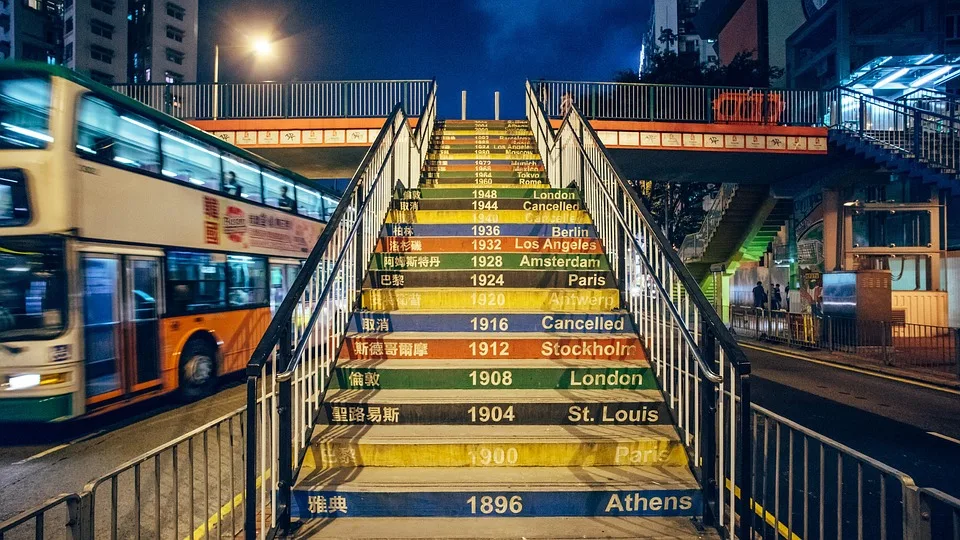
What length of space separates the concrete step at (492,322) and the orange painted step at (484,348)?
0.32 m

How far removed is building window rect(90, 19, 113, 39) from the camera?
4812 cm

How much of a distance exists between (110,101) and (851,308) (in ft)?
51.5

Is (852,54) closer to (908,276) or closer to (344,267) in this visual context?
(908,276)

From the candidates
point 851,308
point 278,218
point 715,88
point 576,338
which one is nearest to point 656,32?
point 715,88

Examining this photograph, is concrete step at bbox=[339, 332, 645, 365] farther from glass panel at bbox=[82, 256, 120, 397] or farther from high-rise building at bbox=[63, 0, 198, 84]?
high-rise building at bbox=[63, 0, 198, 84]

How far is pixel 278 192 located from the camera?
35.7ft

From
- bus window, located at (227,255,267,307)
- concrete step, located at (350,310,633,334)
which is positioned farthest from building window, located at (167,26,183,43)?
concrete step, located at (350,310,633,334)

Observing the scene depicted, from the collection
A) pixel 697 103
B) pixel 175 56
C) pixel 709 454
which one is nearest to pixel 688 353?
pixel 709 454

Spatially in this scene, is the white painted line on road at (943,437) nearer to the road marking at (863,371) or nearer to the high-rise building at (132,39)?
the road marking at (863,371)

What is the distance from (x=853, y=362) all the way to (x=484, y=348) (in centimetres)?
1089

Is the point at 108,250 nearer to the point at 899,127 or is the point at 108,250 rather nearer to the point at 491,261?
the point at 491,261

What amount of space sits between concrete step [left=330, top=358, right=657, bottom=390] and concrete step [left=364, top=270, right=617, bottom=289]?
59.1 inches

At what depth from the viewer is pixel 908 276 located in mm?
16078

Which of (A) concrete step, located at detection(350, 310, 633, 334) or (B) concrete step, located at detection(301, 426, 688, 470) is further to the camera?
(A) concrete step, located at detection(350, 310, 633, 334)
